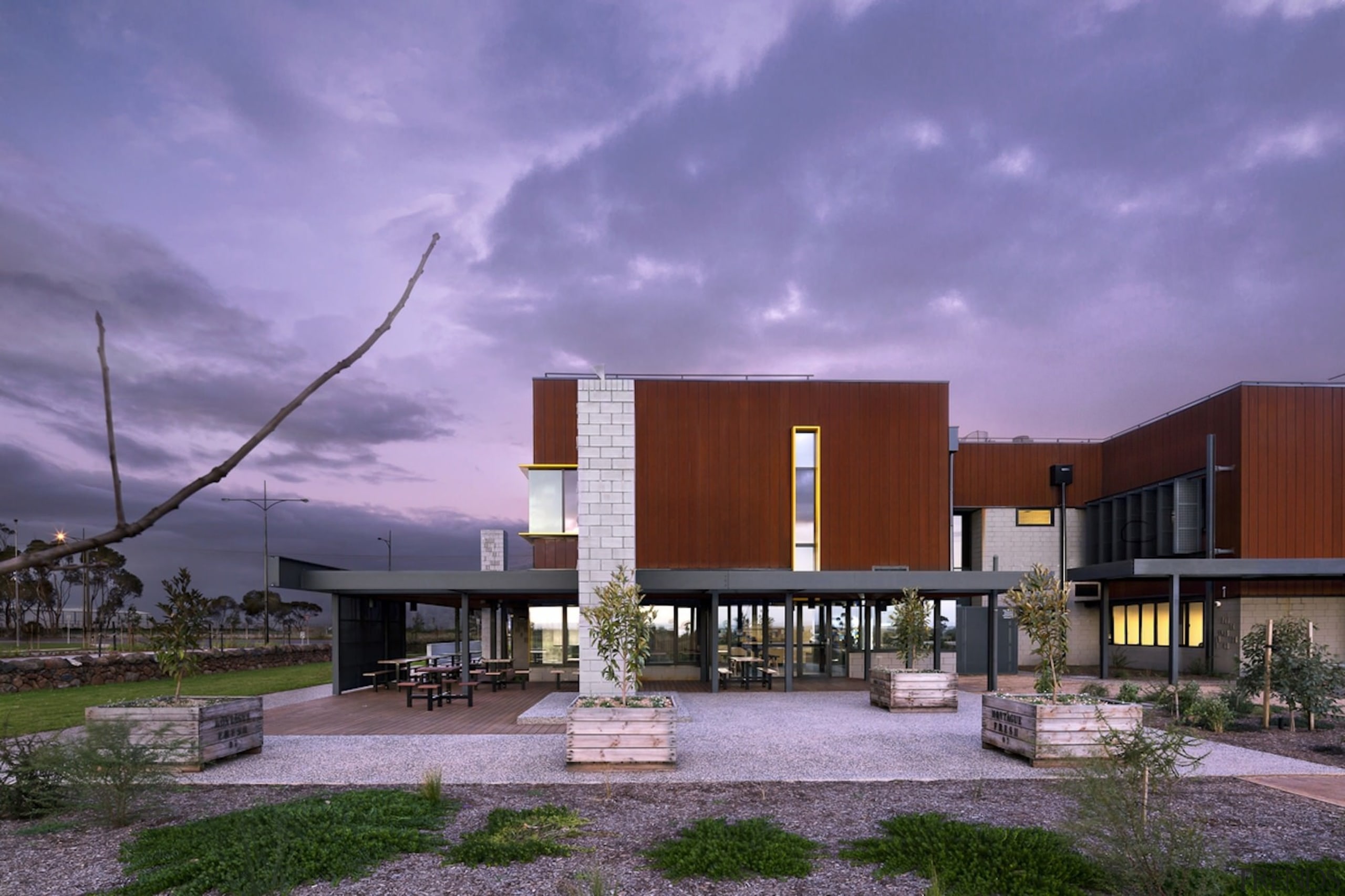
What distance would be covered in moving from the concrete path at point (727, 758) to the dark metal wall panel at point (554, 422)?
10.7 meters

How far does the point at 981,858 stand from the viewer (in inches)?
261

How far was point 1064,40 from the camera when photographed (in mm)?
17031

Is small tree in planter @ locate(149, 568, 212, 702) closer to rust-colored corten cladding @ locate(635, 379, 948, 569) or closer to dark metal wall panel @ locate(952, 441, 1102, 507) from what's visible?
rust-colored corten cladding @ locate(635, 379, 948, 569)

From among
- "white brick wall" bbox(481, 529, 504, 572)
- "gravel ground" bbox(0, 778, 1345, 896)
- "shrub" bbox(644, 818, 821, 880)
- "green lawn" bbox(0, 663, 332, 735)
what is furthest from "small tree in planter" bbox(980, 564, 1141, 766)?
"white brick wall" bbox(481, 529, 504, 572)

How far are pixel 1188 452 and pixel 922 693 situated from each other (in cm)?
1533

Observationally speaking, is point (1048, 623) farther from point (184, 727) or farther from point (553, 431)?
→ point (553, 431)

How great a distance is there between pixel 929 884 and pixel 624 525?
420 inches

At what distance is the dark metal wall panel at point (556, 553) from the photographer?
23406mm

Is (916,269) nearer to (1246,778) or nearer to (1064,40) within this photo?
(1064,40)

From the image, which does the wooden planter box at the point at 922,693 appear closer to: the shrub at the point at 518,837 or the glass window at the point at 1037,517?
the shrub at the point at 518,837

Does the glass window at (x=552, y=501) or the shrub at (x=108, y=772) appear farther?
the glass window at (x=552, y=501)

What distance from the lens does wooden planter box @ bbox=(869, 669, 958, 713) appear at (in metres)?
16.2

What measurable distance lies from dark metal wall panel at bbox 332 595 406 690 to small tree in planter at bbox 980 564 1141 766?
15156 millimetres

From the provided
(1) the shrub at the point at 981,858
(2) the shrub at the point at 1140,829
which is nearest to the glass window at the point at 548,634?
(1) the shrub at the point at 981,858
